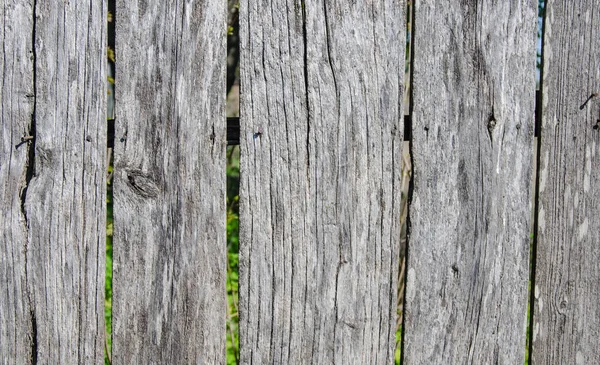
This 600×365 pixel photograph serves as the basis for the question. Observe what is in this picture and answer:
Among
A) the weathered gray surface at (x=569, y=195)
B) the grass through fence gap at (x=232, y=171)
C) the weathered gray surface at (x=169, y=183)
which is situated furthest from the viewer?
the grass through fence gap at (x=232, y=171)

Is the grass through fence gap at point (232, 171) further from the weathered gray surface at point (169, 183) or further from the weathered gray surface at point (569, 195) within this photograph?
the weathered gray surface at point (569, 195)

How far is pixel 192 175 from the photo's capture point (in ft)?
5.04

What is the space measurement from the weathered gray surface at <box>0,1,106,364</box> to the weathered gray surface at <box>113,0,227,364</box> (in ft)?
0.23

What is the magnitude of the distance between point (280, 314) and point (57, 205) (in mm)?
687

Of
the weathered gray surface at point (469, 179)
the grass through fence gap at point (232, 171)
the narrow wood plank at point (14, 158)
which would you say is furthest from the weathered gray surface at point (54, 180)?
the grass through fence gap at point (232, 171)

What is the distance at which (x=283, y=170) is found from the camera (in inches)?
61.2

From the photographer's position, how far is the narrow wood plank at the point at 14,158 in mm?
1532

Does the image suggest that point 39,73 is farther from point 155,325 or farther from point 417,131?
point 417,131

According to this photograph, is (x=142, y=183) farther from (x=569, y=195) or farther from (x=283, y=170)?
(x=569, y=195)

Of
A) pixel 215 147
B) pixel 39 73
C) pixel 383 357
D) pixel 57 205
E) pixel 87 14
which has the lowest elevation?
pixel 383 357

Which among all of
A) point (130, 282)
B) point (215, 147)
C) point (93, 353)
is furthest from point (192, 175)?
point (93, 353)

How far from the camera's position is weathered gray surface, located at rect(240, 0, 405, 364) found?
1.54m

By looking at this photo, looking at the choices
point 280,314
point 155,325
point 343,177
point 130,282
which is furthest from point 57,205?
point 343,177

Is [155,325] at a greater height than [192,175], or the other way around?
[192,175]
